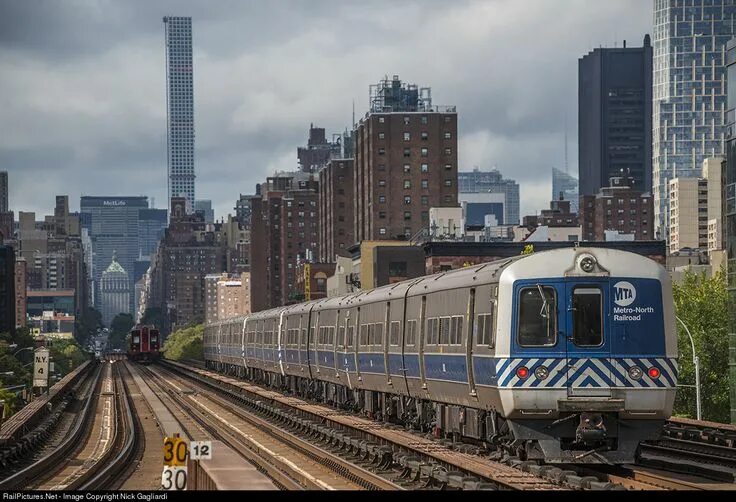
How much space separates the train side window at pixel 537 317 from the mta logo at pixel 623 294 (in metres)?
0.99

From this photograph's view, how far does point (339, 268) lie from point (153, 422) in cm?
12467

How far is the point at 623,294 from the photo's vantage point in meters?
26.7

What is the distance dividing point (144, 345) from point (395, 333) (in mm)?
133940

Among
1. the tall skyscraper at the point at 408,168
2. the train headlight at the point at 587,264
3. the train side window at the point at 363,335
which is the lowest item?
the train side window at the point at 363,335

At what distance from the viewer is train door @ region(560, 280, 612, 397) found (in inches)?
1037

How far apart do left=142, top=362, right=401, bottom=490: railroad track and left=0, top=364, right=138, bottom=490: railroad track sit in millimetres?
2234

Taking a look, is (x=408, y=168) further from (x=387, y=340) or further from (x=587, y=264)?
(x=587, y=264)

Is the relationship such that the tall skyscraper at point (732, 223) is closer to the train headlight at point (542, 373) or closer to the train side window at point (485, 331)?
the train side window at point (485, 331)

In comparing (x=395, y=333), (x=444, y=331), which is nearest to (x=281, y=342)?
(x=395, y=333)

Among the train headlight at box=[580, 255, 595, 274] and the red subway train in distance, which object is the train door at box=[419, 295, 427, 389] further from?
the red subway train in distance

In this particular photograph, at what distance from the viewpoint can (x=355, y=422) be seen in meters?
40.3

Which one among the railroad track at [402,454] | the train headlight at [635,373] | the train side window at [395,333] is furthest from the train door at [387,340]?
the train headlight at [635,373]

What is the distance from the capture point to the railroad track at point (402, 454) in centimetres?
2348
